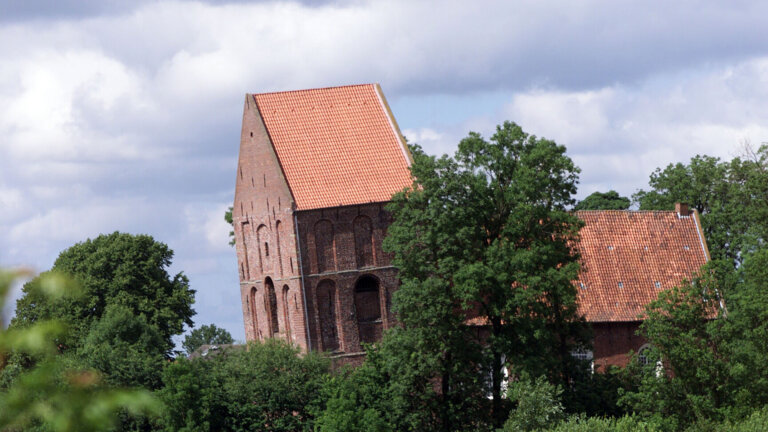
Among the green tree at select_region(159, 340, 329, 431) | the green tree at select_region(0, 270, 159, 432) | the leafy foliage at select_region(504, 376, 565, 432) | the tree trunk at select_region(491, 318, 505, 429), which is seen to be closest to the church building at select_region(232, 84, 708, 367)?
the green tree at select_region(159, 340, 329, 431)

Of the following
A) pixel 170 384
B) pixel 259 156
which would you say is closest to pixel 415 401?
pixel 170 384

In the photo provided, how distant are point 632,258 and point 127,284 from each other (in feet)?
86.3

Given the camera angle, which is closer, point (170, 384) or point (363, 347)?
point (170, 384)

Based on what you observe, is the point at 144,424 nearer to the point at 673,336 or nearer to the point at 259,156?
the point at 259,156

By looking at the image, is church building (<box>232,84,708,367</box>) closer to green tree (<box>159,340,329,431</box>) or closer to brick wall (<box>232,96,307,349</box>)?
brick wall (<box>232,96,307,349</box>)

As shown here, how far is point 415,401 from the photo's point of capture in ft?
128

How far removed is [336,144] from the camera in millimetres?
46906

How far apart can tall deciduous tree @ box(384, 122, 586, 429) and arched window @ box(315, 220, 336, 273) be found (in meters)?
4.52

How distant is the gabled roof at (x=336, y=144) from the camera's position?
147ft

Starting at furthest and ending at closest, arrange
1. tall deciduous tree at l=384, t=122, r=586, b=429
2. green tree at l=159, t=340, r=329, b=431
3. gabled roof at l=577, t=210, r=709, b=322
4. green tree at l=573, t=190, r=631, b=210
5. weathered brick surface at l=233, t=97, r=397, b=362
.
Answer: green tree at l=573, t=190, r=631, b=210, gabled roof at l=577, t=210, r=709, b=322, weathered brick surface at l=233, t=97, r=397, b=362, green tree at l=159, t=340, r=329, b=431, tall deciduous tree at l=384, t=122, r=586, b=429

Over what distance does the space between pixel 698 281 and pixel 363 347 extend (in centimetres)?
1230

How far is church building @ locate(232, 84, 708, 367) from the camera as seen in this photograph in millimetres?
43969

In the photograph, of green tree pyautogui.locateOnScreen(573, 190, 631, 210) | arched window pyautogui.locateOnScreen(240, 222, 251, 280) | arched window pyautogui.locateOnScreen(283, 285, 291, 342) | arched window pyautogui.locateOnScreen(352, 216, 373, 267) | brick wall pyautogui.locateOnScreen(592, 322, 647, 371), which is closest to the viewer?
arched window pyautogui.locateOnScreen(352, 216, 373, 267)

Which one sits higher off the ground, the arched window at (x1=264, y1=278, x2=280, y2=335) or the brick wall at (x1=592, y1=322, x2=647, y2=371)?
the arched window at (x1=264, y1=278, x2=280, y2=335)
